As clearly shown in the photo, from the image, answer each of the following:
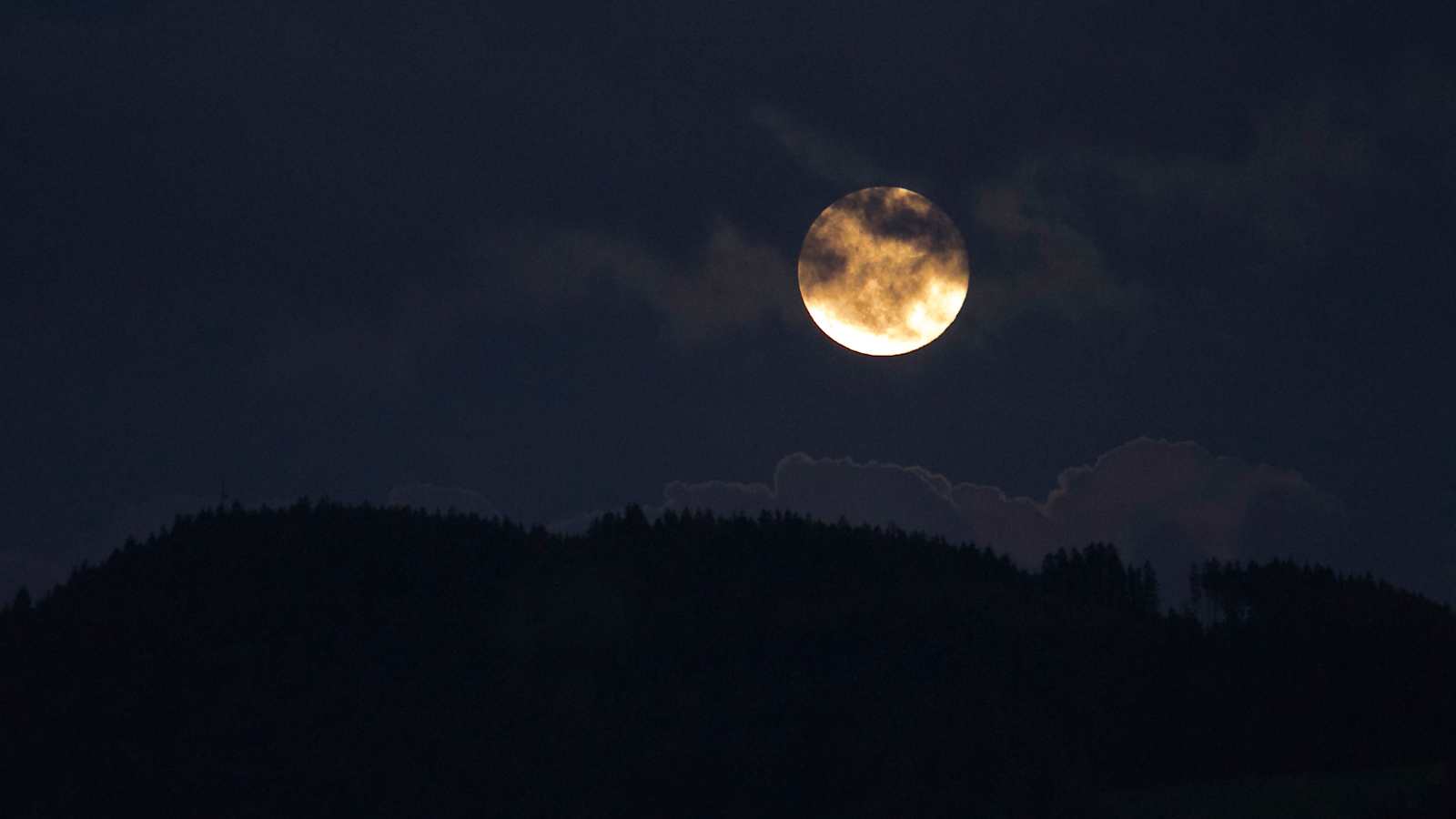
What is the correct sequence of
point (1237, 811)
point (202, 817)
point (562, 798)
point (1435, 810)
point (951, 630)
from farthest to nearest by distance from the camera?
point (951, 630)
point (202, 817)
point (562, 798)
point (1237, 811)
point (1435, 810)

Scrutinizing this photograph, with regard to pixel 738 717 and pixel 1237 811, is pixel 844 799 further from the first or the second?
pixel 1237 811

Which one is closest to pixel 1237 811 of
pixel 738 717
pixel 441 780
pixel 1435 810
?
pixel 1435 810

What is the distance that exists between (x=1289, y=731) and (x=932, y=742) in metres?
29.2

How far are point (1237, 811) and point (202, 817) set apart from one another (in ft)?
345

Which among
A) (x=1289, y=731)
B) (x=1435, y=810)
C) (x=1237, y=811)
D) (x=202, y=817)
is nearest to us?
(x=1435, y=810)

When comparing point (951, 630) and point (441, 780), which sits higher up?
point (951, 630)

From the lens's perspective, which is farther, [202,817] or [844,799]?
[202,817]

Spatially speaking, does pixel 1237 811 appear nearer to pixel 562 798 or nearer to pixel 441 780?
pixel 562 798

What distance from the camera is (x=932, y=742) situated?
494 ft

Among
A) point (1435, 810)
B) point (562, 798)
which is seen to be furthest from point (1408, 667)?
point (562, 798)

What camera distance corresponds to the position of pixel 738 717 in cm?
16850

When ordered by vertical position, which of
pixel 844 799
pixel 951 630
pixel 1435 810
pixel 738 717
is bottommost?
pixel 1435 810

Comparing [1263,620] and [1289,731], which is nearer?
[1289,731]

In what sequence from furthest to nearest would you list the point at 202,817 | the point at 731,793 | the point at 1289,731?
the point at 202,817 → the point at 731,793 → the point at 1289,731
